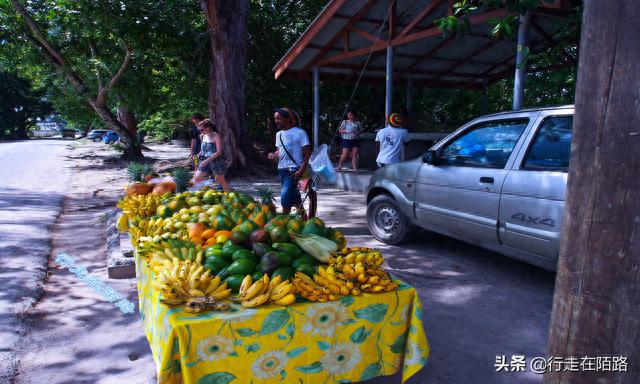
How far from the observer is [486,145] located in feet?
15.6

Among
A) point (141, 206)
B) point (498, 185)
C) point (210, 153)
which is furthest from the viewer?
point (210, 153)

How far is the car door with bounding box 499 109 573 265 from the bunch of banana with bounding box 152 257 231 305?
2866mm

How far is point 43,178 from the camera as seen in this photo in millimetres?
13672

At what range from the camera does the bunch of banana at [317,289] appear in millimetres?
2412

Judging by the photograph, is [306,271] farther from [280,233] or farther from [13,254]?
[13,254]

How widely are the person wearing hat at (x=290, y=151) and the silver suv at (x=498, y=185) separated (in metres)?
1.22

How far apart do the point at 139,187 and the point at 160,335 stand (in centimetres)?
360

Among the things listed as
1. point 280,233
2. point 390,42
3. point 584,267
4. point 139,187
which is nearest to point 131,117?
point 390,42

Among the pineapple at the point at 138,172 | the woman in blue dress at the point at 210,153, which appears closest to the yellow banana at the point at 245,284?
the pineapple at the point at 138,172

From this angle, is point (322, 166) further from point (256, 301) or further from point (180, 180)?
point (256, 301)

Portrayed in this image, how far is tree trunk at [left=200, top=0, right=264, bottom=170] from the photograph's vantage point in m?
12.2

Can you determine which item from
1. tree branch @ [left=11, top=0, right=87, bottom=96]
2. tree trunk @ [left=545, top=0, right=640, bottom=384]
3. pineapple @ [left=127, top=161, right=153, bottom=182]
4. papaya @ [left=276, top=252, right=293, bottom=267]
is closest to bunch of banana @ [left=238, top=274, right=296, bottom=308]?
papaya @ [left=276, top=252, right=293, bottom=267]

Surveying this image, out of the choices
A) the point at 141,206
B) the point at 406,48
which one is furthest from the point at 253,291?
the point at 406,48

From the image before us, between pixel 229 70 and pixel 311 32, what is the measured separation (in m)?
Result: 3.42
